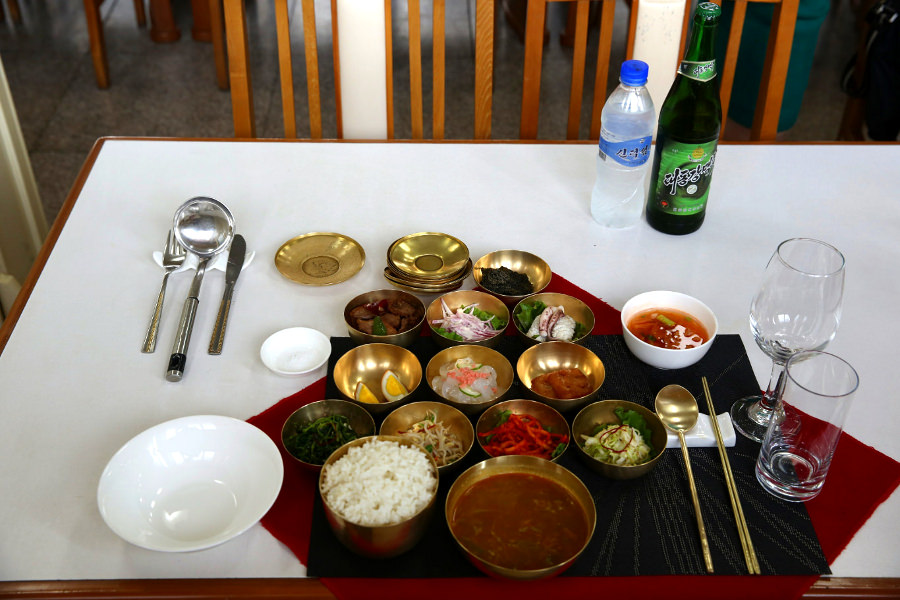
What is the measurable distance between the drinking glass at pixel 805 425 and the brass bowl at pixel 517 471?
0.75ft

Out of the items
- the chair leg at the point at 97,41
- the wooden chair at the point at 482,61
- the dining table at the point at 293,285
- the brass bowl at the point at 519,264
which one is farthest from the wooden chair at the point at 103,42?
the brass bowl at the point at 519,264

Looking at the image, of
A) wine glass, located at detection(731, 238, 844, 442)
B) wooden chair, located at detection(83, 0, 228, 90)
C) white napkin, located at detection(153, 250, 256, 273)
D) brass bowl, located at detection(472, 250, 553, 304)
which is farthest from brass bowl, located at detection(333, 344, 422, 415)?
wooden chair, located at detection(83, 0, 228, 90)

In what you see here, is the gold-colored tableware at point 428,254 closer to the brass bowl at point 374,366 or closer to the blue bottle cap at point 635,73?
the brass bowl at point 374,366

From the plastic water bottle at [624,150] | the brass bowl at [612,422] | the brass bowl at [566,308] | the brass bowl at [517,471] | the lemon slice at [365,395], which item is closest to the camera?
the brass bowl at [517,471]

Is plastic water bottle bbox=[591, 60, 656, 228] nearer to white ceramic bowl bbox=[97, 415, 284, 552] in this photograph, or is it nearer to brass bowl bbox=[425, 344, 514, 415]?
brass bowl bbox=[425, 344, 514, 415]

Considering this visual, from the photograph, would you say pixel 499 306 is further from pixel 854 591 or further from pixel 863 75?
pixel 863 75

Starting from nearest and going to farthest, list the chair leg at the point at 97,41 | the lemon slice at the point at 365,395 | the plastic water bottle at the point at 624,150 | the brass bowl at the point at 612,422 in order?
the brass bowl at the point at 612,422
the lemon slice at the point at 365,395
the plastic water bottle at the point at 624,150
the chair leg at the point at 97,41

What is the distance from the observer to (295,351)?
1.14 metres

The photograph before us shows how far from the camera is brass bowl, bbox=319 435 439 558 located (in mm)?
813

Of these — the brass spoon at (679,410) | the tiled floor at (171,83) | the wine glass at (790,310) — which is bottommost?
the tiled floor at (171,83)

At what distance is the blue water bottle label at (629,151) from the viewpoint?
4.11 feet

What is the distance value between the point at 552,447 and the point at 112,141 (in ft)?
3.71

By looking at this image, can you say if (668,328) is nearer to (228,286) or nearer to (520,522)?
(520,522)

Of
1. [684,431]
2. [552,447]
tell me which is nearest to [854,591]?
[684,431]
